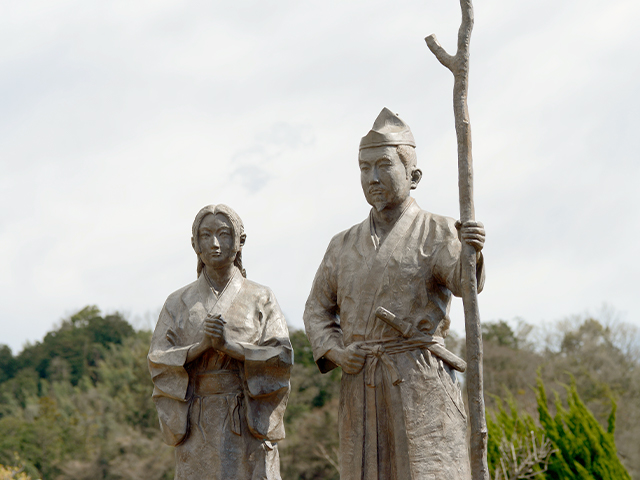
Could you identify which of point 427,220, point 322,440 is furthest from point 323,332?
point 322,440

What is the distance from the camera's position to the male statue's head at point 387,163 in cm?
683

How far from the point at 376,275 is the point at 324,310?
1.84 ft

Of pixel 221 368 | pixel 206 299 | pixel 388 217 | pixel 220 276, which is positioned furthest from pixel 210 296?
pixel 388 217

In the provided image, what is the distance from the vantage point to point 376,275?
22.0 feet

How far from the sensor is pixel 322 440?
2525 cm

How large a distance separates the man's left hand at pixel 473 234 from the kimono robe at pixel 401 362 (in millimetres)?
211

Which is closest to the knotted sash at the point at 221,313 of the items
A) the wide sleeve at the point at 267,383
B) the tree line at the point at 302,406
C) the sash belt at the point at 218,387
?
the sash belt at the point at 218,387

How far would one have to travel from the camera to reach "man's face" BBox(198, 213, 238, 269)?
727 centimetres

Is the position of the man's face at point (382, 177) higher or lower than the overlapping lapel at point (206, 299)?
higher

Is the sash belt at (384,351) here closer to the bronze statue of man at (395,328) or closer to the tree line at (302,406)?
the bronze statue of man at (395,328)

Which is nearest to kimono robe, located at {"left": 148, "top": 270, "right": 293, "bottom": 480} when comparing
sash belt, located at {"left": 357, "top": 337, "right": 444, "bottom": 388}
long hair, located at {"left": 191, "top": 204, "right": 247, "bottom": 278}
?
long hair, located at {"left": 191, "top": 204, "right": 247, "bottom": 278}

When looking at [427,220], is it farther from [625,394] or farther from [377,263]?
[625,394]

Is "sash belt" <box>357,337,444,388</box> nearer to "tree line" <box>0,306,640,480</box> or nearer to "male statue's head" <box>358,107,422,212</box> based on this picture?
"male statue's head" <box>358,107,422,212</box>

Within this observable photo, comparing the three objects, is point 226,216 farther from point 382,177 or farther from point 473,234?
point 473,234
